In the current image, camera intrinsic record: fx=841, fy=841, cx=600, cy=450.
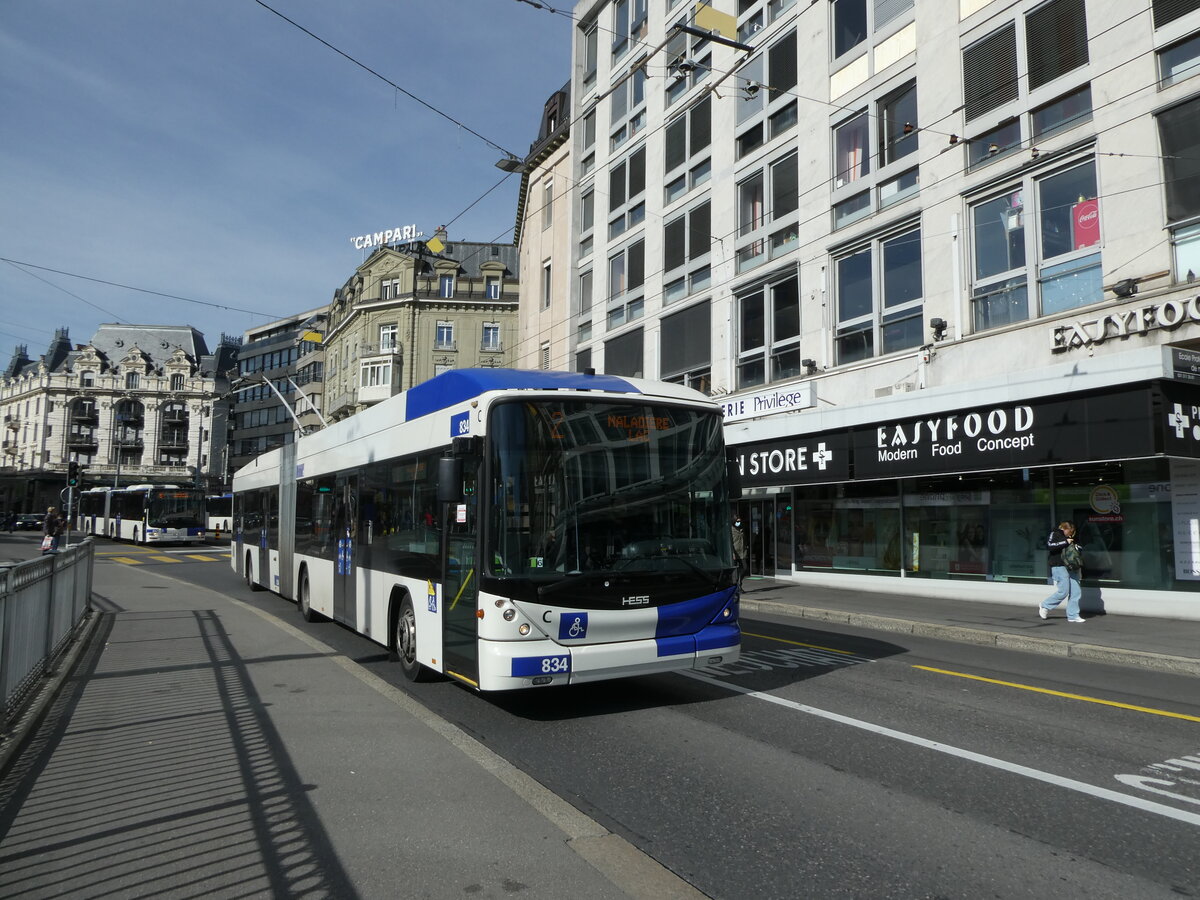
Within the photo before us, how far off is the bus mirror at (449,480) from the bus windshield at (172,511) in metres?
37.2

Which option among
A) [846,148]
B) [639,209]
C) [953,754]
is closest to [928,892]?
[953,754]

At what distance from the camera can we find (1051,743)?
6.05m

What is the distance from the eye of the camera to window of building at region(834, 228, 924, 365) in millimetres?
18297

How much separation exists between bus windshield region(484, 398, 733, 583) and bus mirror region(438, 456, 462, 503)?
26cm

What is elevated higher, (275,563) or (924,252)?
(924,252)

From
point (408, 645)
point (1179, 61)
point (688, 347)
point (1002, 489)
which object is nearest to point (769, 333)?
point (688, 347)

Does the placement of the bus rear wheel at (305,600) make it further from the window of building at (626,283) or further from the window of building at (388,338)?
the window of building at (388,338)

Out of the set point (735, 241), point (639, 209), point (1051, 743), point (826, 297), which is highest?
point (639, 209)

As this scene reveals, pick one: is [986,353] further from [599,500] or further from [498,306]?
[498,306]

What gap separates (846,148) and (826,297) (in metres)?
3.63

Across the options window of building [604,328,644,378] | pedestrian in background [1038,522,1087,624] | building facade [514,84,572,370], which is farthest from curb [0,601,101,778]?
building facade [514,84,572,370]

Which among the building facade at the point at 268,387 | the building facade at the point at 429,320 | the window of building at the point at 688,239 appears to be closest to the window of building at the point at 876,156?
the window of building at the point at 688,239

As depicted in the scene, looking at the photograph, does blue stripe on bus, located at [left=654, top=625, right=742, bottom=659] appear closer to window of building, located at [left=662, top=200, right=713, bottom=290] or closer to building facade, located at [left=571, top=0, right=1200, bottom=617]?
building facade, located at [left=571, top=0, right=1200, bottom=617]

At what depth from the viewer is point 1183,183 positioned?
529 inches
